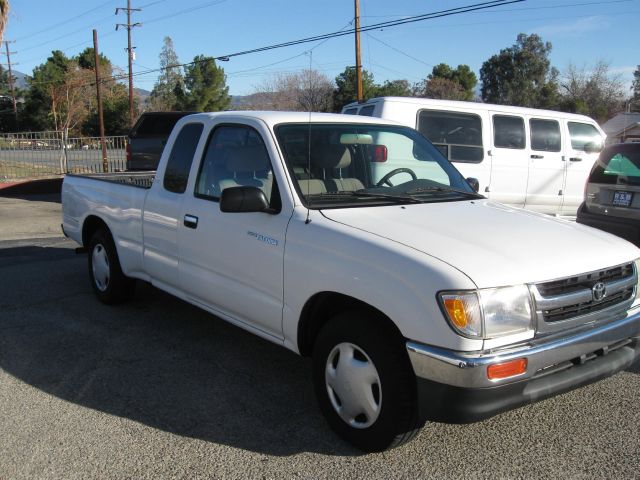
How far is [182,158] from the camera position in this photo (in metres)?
4.66

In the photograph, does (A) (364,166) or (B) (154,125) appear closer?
(A) (364,166)

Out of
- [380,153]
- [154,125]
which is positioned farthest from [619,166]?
[154,125]

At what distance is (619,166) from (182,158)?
4.28 meters

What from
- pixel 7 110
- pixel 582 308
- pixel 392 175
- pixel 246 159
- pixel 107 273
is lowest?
pixel 107 273

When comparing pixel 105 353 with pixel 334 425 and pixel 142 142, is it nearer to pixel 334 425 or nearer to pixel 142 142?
pixel 334 425

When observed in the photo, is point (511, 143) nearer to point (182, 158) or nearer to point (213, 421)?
point (182, 158)

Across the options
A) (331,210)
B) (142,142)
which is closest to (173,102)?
(142,142)

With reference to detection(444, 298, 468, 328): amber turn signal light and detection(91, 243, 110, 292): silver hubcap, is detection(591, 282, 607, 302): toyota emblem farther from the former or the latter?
detection(91, 243, 110, 292): silver hubcap

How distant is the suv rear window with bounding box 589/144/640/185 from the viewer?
5.87 meters

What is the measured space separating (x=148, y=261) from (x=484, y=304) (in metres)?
3.17

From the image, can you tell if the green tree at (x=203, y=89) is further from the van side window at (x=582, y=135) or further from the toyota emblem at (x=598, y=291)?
the toyota emblem at (x=598, y=291)

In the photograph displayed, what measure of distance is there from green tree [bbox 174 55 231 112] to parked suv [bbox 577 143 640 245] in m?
62.7

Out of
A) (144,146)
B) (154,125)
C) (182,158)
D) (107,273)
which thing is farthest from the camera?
(154,125)

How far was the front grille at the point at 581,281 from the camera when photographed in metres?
2.91
